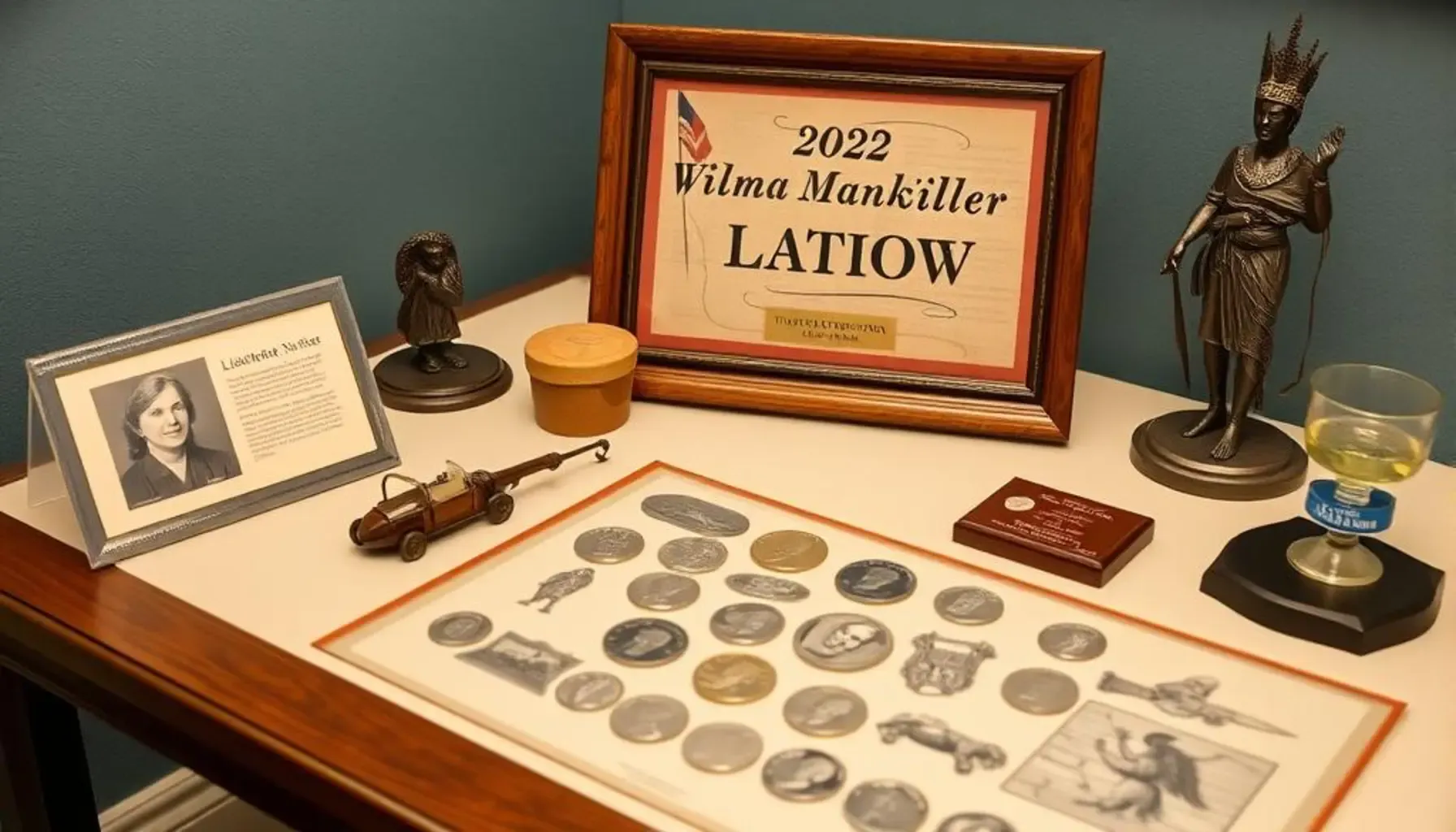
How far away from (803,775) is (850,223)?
1.88 feet

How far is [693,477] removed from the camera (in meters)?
1.19

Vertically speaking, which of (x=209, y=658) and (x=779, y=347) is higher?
(x=779, y=347)

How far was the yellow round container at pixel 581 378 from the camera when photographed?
123 centimetres

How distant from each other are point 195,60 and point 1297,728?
1012 millimetres

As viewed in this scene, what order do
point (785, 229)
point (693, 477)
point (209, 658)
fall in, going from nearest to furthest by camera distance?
point (209, 658)
point (693, 477)
point (785, 229)

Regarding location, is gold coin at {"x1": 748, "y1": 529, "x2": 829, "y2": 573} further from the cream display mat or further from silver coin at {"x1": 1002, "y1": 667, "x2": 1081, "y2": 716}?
silver coin at {"x1": 1002, "y1": 667, "x2": 1081, "y2": 716}

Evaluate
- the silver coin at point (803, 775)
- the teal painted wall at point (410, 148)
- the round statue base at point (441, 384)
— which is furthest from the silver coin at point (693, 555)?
the teal painted wall at point (410, 148)

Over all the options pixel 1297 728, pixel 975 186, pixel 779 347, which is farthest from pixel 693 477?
pixel 1297 728

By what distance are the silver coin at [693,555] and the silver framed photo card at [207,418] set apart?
0.87 ft

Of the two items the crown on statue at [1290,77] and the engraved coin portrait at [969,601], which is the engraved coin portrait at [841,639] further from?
the crown on statue at [1290,77]

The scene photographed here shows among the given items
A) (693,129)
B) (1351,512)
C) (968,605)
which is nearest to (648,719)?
(968,605)

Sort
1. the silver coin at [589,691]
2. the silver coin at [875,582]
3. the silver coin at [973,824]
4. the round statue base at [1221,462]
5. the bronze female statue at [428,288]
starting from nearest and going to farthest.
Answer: the silver coin at [973,824]
the silver coin at [589,691]
the silver coin at [875,582]
the round statue base at [1221,462]
the bronze female statue at [428,288]

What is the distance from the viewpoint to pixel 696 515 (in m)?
1.12

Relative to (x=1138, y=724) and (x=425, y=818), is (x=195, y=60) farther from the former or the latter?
(x=1138, y=724)
